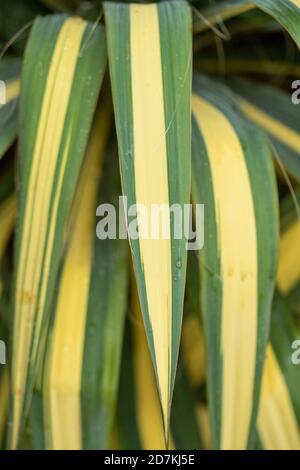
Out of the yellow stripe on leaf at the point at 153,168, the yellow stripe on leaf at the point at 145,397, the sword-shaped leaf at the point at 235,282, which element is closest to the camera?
the yellow stripe on leaf at the point at 153,168

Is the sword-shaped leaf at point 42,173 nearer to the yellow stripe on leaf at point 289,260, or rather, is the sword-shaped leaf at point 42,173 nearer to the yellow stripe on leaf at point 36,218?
the yellow stripe on leaf at point 36,218

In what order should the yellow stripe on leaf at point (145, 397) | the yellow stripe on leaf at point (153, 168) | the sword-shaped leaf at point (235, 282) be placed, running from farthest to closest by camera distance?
the yellow stripe on leaf at point (145, 397), the sword-shaped leaf at point (235, 282), the yellow stripe on leaf at point (153, 168)

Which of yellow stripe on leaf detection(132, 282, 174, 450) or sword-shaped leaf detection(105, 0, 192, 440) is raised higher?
sword-shaped leaf detection(105, 0, 192, 440)

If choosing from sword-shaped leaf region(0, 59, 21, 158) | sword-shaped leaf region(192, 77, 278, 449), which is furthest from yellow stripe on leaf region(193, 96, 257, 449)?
sword-shaped leaf region(0, 59, 21, 158)

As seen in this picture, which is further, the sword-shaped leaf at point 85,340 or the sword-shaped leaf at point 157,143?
the sword-shaped leaf at point 85,340

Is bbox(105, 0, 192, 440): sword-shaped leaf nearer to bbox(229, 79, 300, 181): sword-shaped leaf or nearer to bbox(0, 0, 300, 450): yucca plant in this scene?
bbox(0, 0, 300, 450): yucca plant

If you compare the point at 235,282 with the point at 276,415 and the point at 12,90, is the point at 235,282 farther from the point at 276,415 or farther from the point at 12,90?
the point at 12,90

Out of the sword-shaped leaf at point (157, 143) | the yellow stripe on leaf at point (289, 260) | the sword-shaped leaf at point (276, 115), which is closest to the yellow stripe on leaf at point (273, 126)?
the sword-shaped leaf at point (276, 115)

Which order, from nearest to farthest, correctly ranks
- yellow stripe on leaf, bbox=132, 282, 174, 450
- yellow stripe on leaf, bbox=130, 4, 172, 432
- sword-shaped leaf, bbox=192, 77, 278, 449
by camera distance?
yellow stripe on leaf, bbox=130, 4, 172, 432 < sword-shaped leaf, bbox=192, 77, 278, 449 < yellow stripe on leaf, bbox=132, 282, 174, 450
